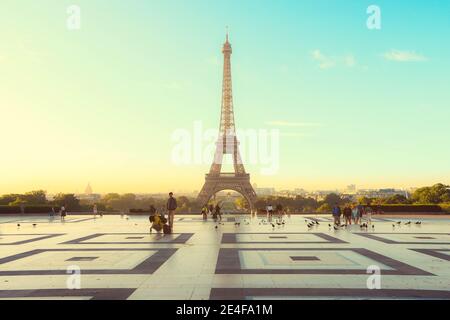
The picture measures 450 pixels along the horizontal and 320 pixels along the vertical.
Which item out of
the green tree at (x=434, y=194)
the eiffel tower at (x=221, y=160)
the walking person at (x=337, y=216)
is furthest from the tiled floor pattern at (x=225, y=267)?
the green tree at (x=434, y=194)

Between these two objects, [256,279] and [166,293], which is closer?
[166,293]

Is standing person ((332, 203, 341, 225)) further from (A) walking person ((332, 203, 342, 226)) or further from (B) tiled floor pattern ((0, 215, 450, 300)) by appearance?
(B) tiled floor pattern ((0, 215, 450, 300))

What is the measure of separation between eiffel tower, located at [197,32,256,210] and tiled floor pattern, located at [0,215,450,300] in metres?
51.0

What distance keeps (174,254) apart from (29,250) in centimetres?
519

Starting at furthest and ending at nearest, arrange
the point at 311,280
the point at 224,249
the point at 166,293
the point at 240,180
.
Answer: the point at 240,180 → the point at 224,249 → the point at 311,280 → the point at 166,293

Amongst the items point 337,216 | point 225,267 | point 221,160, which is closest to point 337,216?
point 337,216

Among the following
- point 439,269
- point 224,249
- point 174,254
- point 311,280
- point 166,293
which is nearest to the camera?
point 166,293

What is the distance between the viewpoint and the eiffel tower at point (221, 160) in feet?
225

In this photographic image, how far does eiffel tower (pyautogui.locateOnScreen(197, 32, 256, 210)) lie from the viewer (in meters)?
68.5
